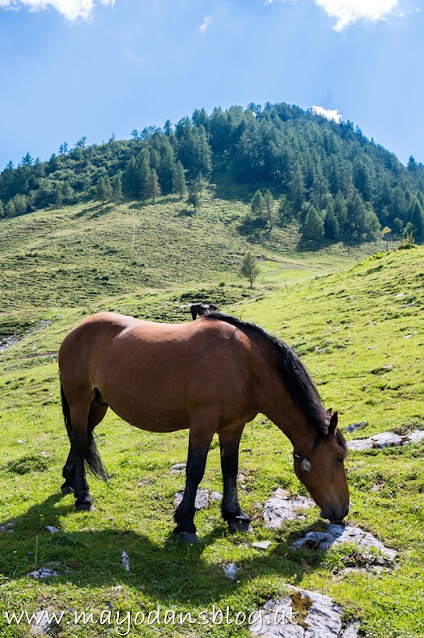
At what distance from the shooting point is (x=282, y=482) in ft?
25.3

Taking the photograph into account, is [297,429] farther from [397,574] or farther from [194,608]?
[194,608]

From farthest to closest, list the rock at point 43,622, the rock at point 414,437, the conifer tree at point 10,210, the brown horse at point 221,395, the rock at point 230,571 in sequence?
the conifer tree at point 10,210, the rock at point 414,437, the brown horse at point 221,395, the rock at point 230,571, the rock at point 43,622

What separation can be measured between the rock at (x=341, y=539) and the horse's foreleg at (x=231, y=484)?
937mm

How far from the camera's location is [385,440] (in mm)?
8469

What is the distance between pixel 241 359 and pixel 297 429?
1.33m

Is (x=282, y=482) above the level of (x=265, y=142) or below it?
below

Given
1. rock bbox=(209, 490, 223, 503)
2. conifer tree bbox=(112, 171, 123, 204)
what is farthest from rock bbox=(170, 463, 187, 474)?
conifer tree bbox=(112, 171, 123, 204)

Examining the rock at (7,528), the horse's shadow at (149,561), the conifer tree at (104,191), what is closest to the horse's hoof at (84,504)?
the horse's shadow at (149,561)

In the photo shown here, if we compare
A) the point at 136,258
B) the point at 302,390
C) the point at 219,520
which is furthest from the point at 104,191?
the point at 302,390

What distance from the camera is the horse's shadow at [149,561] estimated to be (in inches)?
201

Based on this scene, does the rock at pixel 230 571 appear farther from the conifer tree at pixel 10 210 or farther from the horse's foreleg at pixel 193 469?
the conifer tree at pixel 10 210

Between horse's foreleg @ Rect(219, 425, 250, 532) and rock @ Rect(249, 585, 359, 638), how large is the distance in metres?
1.79

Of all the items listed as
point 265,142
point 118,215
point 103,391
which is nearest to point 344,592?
point 103,391

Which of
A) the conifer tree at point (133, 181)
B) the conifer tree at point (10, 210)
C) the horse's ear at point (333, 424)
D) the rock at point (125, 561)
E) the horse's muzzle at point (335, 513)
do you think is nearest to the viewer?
the rock at point (125, 561)
